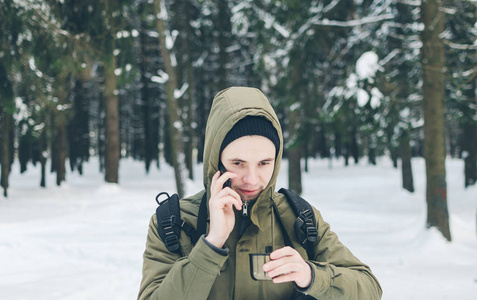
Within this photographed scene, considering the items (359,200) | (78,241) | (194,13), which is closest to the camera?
(78,241)

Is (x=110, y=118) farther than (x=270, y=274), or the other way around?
(x=110, y=118)

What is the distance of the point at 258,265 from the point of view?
1.76 meters

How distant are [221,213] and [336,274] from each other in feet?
1.94

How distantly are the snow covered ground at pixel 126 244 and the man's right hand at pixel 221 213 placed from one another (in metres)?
3.53

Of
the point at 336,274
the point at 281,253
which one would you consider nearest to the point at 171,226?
the point at 281,253

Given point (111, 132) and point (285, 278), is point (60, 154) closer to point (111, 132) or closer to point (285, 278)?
point (111, 132)

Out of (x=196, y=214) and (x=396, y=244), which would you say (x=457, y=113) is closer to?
(x=396, y=244)

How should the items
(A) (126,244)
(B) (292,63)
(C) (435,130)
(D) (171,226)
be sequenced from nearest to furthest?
(D) (171,226)
(A) (126,244)
(C) (435,130)
(B) (292,63)

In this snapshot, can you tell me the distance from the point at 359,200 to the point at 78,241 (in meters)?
11.0

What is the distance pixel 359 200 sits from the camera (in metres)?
15.7

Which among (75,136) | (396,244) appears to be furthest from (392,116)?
(75,136)

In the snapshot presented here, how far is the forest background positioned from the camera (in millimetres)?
8133

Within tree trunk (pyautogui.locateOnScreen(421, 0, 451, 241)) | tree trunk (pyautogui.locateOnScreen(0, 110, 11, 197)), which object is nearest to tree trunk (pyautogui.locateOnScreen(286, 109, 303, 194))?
tree trunk (pyautogui.locateOnScreen(421, 0, 451, 241))

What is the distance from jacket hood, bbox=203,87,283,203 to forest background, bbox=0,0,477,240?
20.4ft
